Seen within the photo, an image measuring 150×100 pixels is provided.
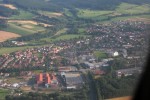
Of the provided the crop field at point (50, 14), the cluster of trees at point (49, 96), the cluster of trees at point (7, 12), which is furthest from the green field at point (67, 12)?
the cluster of trees at point (49, 96)

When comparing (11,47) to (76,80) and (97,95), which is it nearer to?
(76,80)

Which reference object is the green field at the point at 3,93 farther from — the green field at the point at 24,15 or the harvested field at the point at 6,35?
the green field at the point at 24,15

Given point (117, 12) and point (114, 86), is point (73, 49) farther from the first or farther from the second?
point (117, 12)

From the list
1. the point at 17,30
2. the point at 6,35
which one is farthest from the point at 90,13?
the point at 6,35

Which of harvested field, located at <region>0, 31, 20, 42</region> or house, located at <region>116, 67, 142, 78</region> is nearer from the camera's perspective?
house, located at <region>116, 67, 142, 78</region>

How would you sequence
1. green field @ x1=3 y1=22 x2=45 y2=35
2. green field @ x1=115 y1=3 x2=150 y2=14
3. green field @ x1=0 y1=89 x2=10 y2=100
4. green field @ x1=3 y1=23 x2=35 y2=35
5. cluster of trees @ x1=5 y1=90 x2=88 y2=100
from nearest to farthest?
cluster of trees @ x1=5 y1=90 x2=88 y2=100 < green field @ x1=0 y1=89 x2=10 y2=100 < green field @ x1=3 y1=23 x2=35 y2=35 < green field @ x1=3 y1=22 x2=45 y2=35 < green field @ x1=115 y1=3 x2=150 y2=14

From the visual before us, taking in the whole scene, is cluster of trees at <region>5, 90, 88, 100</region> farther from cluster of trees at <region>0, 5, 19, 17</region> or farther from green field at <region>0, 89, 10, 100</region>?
cluster of trees at <region>0, 5, 19, 17</region>

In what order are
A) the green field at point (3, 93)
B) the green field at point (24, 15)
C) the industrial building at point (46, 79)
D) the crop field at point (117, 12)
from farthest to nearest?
the green field at point (24, 15) → the crop field at point (117, 12) → the industrial building at point (46, 79) → the green field at point (3, 93)

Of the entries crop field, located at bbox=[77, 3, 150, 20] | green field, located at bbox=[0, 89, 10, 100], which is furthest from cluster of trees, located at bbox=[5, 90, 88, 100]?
crop field, located at bbox=[77, 3, 150, 20]

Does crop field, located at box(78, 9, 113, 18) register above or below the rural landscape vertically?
above
